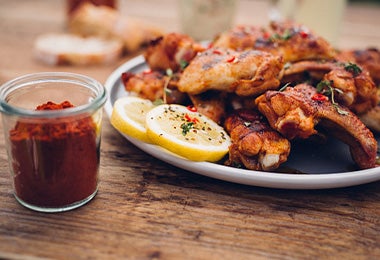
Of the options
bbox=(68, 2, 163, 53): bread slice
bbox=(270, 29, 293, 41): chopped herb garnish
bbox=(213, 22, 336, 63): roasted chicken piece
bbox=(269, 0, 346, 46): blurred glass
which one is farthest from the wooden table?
bbox=(269, 0, 346, 46): blurred glass

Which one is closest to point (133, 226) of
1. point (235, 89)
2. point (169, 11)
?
point (235, 89)

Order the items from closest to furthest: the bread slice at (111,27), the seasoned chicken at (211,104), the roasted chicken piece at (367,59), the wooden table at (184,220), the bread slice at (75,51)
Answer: the wooden table at (184,220)
the seasoned chicken at (211,104)
the roasted chicken piece at (367,59)
the bread slice at (75,51)
the bread slice at (111,27)

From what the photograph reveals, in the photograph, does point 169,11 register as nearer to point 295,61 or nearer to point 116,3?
point 116,3

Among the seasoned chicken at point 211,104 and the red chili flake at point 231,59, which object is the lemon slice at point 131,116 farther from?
the red chili flake at point 231,59

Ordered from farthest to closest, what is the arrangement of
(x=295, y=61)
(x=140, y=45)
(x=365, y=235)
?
(x=140, y=45) < (x=295, y=61) < (x=365, y=235)

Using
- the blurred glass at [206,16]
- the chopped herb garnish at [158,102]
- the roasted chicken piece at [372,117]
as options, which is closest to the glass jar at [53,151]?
the chopped herb garnish at [158,102]

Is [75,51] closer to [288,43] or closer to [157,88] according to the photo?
[157,88]
